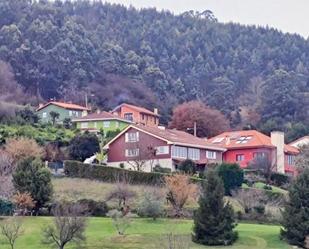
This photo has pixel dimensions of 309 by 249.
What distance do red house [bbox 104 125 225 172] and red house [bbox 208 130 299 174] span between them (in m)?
5.04

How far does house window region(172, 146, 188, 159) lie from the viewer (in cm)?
7944

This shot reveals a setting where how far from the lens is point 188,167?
73625 millimetres

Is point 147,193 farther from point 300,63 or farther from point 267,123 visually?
point 300,63

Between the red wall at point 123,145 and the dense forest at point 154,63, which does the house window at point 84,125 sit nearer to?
the dense forest at point 154,63

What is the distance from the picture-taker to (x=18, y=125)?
89688 mm

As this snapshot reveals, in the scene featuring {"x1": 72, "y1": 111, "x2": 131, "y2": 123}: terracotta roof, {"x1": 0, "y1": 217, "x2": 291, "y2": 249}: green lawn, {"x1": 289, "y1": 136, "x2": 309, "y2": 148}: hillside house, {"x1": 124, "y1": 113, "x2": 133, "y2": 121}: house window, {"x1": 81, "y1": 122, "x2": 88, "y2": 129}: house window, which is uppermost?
{"x1": 124, "y1": 113, "x2": 133, "y2": 121}: house window

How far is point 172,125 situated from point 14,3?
44.6 m

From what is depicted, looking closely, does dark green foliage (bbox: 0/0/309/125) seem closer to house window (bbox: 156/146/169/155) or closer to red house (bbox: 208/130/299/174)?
red house (bbox: 208/130/299/174)

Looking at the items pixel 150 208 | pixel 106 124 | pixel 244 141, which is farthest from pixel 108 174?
pixel 106 124

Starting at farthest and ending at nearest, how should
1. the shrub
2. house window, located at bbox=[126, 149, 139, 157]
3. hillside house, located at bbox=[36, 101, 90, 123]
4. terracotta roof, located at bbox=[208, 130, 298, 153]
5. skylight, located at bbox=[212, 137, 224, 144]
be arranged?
1. hillside house, located at bbox=[36, 101, 90, 123]
2. skylight, located at bbox=[212, 137, 224, 144]
3. terracotta roof, located at bbox=[208, 130, 298, 153]
4. house window, located at bbox=[126, 149, 139, 157]
5. the shrub

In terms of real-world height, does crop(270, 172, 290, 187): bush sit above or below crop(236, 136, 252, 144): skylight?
Result: below

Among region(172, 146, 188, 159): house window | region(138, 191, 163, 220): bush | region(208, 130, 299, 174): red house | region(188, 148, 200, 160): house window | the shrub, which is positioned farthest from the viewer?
region(208, 130, 299, 174): red house

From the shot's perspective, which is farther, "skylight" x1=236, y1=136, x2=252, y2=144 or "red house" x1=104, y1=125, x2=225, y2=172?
"skylight" x1=236, y1=136, x2=252, y2=144

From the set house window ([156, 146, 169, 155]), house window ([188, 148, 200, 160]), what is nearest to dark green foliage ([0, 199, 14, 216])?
house window ([156, 146, 169, 155])
